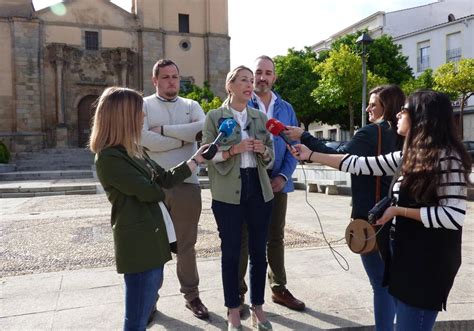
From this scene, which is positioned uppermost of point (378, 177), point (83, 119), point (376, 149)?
point (83, 119)

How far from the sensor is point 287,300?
3830 millimetres

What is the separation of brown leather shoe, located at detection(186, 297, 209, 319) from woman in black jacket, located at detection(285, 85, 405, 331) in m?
1.34

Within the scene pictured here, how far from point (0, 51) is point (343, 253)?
98.6 ft

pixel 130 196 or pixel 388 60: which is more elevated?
pixel 388 60

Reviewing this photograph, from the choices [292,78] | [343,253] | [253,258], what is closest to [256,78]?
[253,258]

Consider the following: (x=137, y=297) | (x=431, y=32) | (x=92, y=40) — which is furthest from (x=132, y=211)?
(x=431, y=32)

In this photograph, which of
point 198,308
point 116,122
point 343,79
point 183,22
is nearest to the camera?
point 116,122

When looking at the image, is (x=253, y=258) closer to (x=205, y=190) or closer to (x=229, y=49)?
(x=205, y=190)

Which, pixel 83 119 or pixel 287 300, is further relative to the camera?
pixel 83 119

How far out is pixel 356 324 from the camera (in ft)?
11.3

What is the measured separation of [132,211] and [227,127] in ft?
3.14

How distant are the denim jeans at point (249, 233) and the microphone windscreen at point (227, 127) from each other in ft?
1.14

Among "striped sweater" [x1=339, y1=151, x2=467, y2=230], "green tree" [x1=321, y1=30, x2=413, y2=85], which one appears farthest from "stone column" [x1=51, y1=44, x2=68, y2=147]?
"striped sweater" [x1=339, y1=151, x2=467, y2=230]

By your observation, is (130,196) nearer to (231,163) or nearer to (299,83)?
(231,163)
